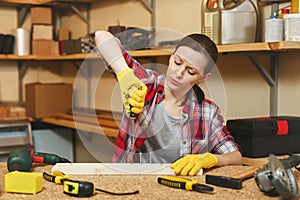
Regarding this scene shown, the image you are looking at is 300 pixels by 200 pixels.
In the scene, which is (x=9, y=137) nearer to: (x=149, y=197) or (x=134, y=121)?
(x=134, y=121)

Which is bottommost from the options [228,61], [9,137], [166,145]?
[9,137]

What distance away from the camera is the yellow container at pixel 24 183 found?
1022 millimetres

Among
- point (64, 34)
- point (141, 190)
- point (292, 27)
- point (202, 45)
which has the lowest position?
point (141, 190)

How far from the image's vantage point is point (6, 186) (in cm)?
105

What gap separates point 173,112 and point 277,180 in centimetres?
50

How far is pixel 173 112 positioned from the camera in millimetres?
1415

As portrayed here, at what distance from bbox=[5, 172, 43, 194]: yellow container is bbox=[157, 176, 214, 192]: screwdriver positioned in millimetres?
276

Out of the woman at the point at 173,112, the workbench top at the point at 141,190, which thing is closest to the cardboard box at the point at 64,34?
the woman at the point at 173,112

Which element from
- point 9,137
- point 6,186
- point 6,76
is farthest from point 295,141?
point 6,76

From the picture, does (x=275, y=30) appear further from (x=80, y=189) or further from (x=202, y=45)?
(x=80, y=189)

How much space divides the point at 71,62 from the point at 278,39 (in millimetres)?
2202

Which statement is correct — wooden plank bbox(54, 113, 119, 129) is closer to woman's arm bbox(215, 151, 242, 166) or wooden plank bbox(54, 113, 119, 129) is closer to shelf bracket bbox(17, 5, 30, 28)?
woman's arm bbox(215, 151, 242, 166)

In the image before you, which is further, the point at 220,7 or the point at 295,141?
the point at 220,7

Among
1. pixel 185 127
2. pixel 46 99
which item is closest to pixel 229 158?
pixel 185 127
